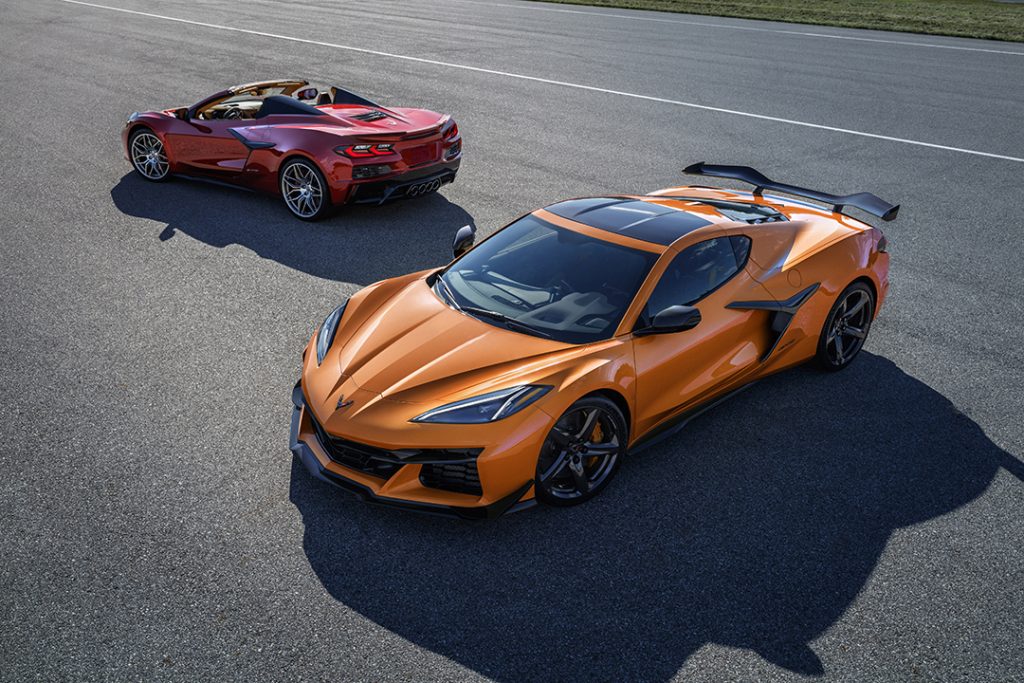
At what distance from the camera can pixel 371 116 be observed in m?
9.92

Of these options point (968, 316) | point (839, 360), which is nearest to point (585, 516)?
point (839, 360)

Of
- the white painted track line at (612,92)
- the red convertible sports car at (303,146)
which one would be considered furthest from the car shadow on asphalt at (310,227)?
the white painted track line at (612,92)

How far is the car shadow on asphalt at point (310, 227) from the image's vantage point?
8602 millimetres

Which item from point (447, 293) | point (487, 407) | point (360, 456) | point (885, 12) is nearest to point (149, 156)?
point (447, 293)

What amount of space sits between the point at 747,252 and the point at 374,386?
2.66 m

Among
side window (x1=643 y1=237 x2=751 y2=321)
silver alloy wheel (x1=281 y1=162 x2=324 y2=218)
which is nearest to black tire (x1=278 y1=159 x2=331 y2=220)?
silver alloy wheel (x1=281 y1=162 x2=324 y2=218)

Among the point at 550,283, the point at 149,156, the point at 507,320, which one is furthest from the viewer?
the point at 149,156

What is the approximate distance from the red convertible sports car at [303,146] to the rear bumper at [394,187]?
0.4 inches

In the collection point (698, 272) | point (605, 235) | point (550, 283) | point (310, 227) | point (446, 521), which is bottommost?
point (310, 227)

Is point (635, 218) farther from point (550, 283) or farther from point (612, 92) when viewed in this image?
point (612, 92)

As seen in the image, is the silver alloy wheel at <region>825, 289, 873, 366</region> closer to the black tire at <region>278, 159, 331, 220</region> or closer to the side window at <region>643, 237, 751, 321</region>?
the side window at <region>643, 237, 751, 321</region>

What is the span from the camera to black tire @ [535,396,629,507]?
15.9 feet

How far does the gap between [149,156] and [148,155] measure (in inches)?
0.9

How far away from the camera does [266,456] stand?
5.49 meters
